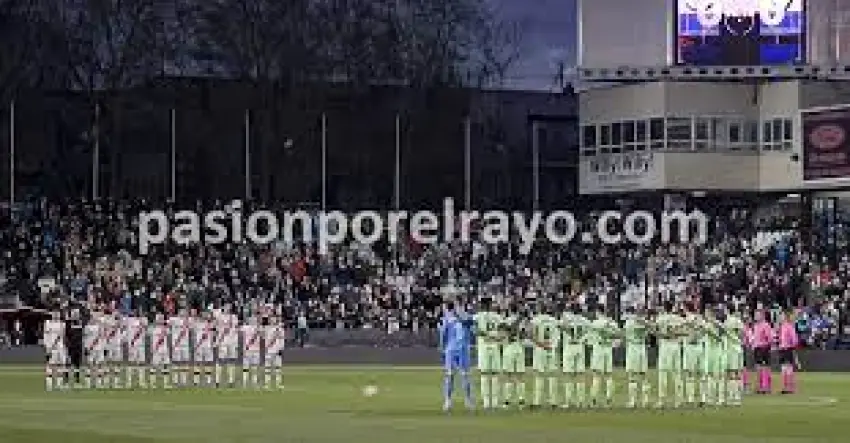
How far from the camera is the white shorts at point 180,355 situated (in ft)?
173

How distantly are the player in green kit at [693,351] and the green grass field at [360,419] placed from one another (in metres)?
1.21

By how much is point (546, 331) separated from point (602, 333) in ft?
4.44

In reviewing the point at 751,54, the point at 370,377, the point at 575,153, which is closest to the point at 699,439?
the point at 370,377

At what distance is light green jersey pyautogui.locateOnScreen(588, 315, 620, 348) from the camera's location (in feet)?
131

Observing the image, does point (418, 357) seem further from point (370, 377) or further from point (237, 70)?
point (237, 70)

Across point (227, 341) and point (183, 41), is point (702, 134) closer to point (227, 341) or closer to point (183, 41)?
point (183, 41)

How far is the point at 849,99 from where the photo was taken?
3590 inches

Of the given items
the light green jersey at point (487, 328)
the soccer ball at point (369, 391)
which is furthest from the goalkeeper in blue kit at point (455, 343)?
the soccer ball at point (369, 391)

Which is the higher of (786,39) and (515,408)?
(786,39)

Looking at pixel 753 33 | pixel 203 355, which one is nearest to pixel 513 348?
pixel 203 355

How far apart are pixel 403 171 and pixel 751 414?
55945 millimetres

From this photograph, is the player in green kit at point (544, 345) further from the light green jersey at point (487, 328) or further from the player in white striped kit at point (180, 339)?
the player in white striped kit at point (180, 339)

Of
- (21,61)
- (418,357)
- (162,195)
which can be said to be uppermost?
(21,61)

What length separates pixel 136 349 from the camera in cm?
5278
